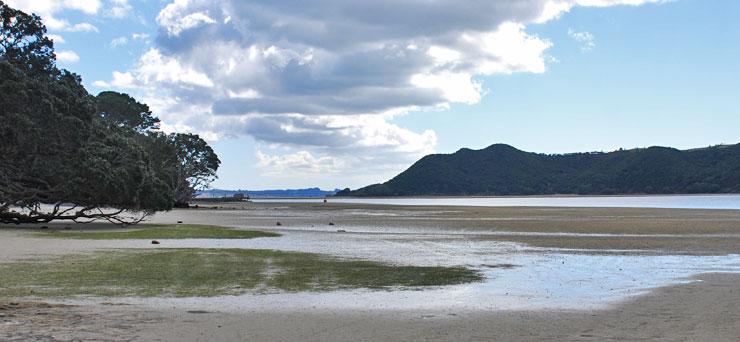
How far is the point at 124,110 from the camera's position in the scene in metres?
109

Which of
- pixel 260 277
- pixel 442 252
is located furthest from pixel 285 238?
pixel 260 277

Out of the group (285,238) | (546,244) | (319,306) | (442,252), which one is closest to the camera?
(319,306)

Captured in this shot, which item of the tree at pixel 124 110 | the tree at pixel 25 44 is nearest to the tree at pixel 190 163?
the tree at pixel 124 110

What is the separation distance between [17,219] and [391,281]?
37252 millimetres

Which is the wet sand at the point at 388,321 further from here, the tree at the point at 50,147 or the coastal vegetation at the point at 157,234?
the tree at the point at 50,147

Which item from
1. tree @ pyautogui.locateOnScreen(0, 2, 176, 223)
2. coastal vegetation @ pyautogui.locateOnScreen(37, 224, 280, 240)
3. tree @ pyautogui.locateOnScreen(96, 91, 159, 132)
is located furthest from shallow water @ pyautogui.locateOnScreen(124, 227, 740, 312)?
tree @ pyautogui.locateOnScreen(96, 91, 159, 132)

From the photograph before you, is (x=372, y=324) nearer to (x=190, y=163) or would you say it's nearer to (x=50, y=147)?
(x=50, y=147)

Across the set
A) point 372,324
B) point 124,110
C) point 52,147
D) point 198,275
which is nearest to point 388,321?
point 372,324

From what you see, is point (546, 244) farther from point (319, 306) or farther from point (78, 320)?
point (78, 320)

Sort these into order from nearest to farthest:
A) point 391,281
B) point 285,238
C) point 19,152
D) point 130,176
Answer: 1. point 391,281
2. point 285,238
3. point 19,152
4. point 130,176

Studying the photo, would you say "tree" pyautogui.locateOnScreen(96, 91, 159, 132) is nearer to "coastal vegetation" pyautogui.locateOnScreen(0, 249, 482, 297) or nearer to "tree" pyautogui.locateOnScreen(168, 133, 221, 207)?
"tree" pyautogui.locateOnScreen(168, 133, 221, 207)

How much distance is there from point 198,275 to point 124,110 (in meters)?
96.0

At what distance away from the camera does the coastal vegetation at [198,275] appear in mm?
17406

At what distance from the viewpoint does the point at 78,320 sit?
12305 mm
